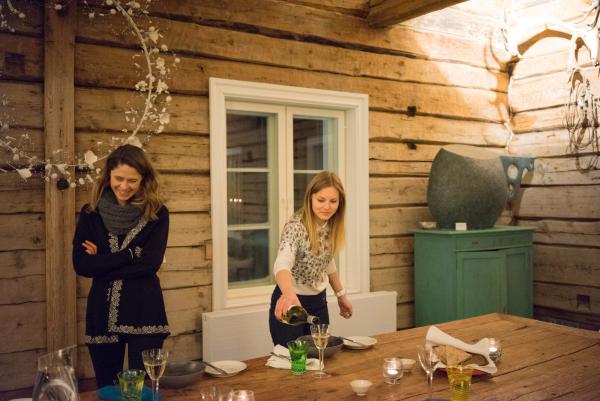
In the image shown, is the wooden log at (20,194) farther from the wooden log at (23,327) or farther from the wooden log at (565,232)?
the wooden log at (565,232)

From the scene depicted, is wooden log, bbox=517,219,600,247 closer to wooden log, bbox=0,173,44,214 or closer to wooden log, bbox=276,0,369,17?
wooden log, bbox=276,0,369,17

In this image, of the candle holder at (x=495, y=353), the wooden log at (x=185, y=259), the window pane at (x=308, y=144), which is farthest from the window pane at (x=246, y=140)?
the candle holder at (x=495, y=353)

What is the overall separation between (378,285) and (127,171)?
2.58m

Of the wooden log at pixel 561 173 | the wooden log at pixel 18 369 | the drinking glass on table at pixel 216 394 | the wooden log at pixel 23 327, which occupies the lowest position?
the wooden log at pixel 18 369

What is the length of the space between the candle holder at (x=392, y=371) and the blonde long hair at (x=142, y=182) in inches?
49.4

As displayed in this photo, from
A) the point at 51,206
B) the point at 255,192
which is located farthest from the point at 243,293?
the point at 51,206

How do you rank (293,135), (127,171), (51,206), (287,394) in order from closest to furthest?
(287,394) → (127,171) → (51,206) → (293,135)

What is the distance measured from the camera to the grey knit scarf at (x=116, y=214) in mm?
2449

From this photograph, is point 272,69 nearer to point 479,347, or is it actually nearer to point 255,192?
point 255,192

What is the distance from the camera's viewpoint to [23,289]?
3.05 metres

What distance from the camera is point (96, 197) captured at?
8.20 ft

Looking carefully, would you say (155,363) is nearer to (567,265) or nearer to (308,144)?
(308,144)

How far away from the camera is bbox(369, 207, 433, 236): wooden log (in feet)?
14.5

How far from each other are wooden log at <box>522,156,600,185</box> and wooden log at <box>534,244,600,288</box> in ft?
1.84
